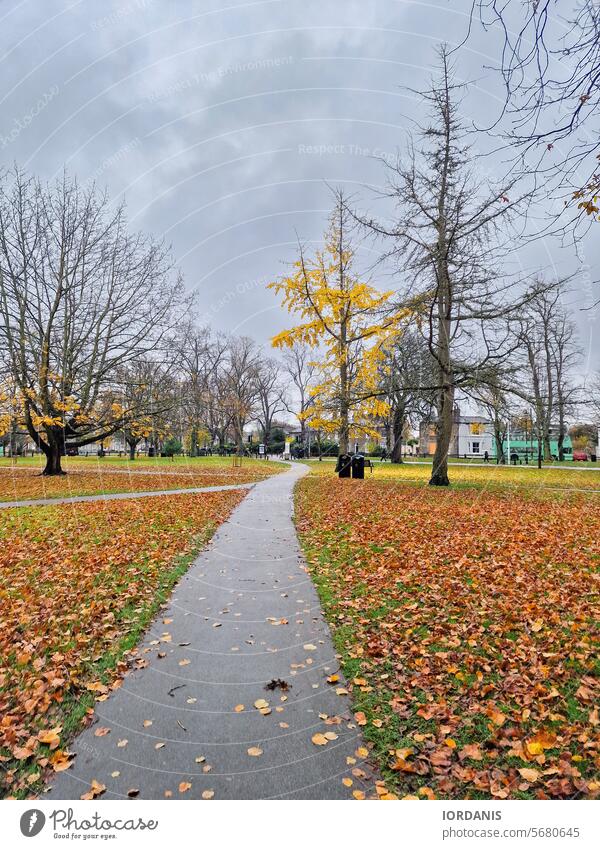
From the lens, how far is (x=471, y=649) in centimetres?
Answer: 383

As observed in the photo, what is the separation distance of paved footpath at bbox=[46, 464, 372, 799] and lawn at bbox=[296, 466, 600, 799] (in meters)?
0.29

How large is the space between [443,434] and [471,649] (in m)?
11.2

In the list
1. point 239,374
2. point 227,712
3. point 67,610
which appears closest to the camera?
point 227,712

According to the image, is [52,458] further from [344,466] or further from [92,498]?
[344,466]

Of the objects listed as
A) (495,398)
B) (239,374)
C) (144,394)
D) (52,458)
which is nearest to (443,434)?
(495,398)

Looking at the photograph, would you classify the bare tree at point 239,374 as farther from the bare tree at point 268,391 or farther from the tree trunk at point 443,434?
→ the tree trunk at point 443,434

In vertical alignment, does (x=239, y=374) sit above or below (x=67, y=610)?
above

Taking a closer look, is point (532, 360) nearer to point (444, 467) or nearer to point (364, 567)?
point (444, 467)

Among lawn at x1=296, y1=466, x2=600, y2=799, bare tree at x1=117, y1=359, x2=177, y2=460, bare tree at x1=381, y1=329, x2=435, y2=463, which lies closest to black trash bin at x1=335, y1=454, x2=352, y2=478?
bare tree at x1=381, y1=329, x2=435, y2=463

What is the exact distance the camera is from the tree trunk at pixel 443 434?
13898mm

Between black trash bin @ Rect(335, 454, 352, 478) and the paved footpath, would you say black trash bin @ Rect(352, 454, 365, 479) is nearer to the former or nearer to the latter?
black trash bin @ Rect(335, 454, 352, 478)

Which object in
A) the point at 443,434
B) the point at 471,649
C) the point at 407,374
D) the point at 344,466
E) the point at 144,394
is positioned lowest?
the point at 471,649

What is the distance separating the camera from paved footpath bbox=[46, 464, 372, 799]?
2410 millimetres

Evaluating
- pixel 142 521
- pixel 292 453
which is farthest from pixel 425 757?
pixel 292 453
